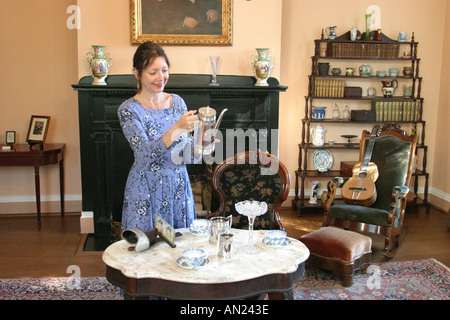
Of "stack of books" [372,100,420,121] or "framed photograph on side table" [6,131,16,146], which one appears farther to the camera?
"stack of books" [372,100,420,121]

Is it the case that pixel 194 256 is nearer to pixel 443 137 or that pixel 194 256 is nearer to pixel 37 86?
pixel 37 86

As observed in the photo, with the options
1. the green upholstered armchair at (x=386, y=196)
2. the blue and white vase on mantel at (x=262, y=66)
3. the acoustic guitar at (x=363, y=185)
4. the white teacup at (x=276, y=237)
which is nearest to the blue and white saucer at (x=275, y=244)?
the white teacup at (x=276, y=237)

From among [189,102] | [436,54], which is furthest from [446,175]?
[189,102]

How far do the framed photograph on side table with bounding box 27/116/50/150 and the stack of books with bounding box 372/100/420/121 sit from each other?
145 inches

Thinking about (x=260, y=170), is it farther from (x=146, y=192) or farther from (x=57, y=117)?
(x=57, y=117)

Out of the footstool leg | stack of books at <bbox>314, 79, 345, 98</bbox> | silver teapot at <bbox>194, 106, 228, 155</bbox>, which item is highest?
stack of books at <bbox>314, 79, 345, 98</bbox>

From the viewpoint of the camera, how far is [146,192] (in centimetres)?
238

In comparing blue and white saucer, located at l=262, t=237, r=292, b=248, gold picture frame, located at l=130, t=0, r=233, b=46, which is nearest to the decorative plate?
gold picture frame, located at l=130, t=0, r=233, b=46

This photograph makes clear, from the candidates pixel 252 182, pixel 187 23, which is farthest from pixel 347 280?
pixel 187 23

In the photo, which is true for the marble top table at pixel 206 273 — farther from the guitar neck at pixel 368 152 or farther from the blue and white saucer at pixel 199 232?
the guitar neck at pixel 368 152

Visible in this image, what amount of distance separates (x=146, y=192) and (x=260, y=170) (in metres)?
0.98

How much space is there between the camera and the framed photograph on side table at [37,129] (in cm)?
482

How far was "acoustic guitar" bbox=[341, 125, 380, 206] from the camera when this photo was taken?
411 cm

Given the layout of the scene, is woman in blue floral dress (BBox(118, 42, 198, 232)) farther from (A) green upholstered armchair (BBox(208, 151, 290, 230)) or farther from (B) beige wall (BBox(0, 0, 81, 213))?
(B) beige wall (BBox(0, 0, 81, 213))
